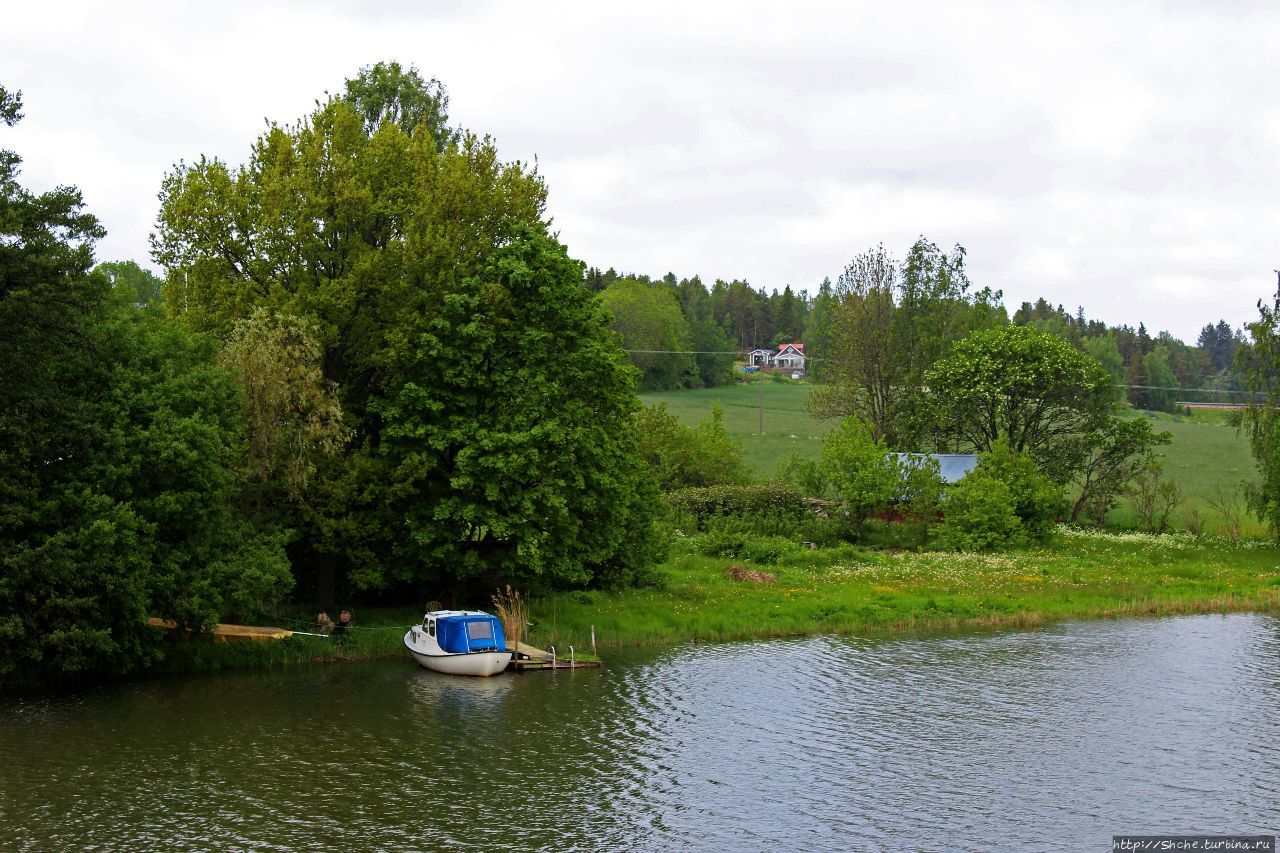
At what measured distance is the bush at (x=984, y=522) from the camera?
67.4m

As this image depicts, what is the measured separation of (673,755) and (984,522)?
1652 inches

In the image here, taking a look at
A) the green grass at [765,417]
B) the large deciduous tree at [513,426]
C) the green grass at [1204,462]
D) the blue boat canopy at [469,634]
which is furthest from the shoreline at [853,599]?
the green grass at [765,417]

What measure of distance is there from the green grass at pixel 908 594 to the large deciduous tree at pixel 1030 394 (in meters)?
14.5

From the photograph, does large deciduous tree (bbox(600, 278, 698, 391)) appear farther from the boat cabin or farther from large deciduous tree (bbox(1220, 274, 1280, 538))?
the boat cabin

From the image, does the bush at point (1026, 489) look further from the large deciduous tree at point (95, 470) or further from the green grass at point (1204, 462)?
the large deciduous tree at point (95, 470)

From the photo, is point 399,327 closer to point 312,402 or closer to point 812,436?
point 312,402

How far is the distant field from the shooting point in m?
102

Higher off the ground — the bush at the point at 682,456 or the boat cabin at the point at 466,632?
the bush at the point at 682,456

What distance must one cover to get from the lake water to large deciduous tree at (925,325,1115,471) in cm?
3795

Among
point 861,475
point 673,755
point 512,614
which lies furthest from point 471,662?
point 861,475

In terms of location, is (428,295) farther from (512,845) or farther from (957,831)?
(957,831)

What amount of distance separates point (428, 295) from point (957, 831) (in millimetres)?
29012

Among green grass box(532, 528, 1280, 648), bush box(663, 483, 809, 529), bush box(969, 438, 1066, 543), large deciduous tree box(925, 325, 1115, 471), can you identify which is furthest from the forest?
large deciduous tree box(925, 325, 1115, 471)

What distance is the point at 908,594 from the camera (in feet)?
175
